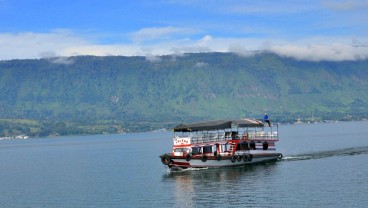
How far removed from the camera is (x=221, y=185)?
85.9 meters

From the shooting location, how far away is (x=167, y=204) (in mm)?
75312

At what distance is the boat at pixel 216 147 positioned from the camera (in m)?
104

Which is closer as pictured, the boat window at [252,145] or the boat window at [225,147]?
the boat window at [225,147]

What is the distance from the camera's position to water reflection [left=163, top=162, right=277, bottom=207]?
7475 cm

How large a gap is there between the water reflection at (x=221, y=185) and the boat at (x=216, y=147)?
166 centimetres

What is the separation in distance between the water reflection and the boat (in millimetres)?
1659

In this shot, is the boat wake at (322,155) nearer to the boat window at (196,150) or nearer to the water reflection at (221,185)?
the water reflection at (221,185)

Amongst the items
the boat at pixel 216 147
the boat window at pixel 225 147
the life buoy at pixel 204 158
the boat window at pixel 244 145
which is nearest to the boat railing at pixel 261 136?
the boat at pixel 216 147

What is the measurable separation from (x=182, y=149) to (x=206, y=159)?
4277mm

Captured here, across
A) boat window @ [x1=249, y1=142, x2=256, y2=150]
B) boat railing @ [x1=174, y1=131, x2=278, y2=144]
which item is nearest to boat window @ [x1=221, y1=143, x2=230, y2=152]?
boat railing @ [x1=174, y1=131, x2=278, y2=144]

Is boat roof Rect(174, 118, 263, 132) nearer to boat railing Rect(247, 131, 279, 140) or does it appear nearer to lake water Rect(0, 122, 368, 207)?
boat railing Rect(247, 131, 279, 140)

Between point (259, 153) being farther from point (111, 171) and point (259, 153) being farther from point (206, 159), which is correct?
point (111, 171)

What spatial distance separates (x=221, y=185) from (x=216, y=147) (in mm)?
21818

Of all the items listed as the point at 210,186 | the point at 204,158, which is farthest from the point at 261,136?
the point at 210,186
